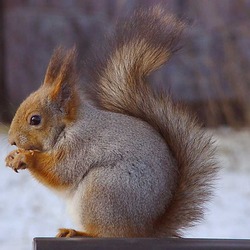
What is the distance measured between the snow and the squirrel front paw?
1610 millimetres

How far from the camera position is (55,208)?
3.77 metres

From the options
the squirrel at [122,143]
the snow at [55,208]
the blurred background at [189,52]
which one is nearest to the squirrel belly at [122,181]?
the squirrel at [122,143]

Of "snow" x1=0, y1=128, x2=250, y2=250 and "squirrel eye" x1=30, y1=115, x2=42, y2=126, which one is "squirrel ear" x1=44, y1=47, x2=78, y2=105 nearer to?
"squirrel eye" x1=30, y1=115, x2=42, y2=126

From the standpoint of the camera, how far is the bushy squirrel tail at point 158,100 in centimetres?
134

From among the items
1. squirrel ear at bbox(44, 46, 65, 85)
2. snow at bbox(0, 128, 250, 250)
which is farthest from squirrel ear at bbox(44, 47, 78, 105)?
snow at bbox(0, 128, 250, 250)

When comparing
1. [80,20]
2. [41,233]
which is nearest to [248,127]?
[80,20]

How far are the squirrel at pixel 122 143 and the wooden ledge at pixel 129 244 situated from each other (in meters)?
0.12

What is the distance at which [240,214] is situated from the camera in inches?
144

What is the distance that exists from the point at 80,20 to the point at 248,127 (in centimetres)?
120

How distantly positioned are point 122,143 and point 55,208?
2.49 metres

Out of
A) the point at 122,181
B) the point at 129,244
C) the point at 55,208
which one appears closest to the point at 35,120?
the point at 122,181

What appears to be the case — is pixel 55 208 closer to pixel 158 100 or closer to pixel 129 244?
pixel 158 100

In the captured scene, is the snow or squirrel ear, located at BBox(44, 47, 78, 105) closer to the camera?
squirrel ear, located at BBox(44, 47, 78, 105)

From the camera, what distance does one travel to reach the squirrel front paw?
1.32 metres
